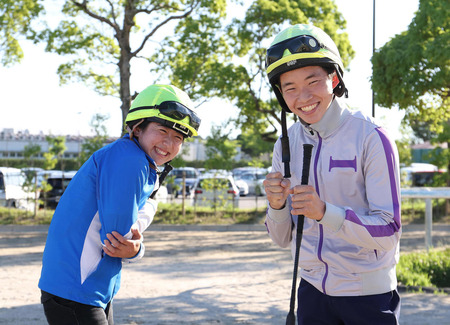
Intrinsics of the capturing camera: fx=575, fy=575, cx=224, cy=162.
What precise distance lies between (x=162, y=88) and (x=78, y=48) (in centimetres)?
1371

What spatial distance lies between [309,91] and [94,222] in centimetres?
104

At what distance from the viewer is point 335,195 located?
2.32m

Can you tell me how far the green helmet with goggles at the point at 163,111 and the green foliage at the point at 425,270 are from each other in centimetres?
578

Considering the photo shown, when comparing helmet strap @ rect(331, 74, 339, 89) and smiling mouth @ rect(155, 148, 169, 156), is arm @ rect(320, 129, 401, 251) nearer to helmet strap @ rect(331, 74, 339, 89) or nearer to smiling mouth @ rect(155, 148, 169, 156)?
helmet strap @ rect(331, 74, 339, 89)

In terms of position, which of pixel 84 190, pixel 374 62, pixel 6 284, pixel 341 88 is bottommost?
pixel 6 284

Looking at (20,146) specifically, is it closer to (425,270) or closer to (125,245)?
(425,270)

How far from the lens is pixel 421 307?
254 inches

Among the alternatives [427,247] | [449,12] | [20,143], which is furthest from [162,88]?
[20,143]

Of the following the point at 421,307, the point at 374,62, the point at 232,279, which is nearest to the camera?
the point at 421,307

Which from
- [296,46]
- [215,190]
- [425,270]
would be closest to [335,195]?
[296,46]

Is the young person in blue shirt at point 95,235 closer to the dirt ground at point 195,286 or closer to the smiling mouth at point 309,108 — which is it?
the smiling mouth at point 309,108

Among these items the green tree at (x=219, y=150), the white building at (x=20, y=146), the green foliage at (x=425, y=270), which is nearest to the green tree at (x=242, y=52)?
the green tree at (x=219, y=150)

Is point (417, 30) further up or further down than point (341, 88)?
further up

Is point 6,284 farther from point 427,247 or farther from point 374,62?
point 374,62
